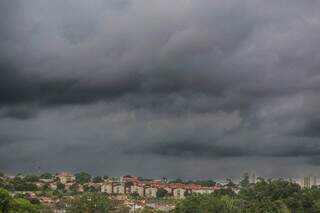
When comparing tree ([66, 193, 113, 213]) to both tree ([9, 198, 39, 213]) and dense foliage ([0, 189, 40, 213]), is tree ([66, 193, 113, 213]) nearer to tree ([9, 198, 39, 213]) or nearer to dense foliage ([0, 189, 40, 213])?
tree ([9, 198, 39, 213])

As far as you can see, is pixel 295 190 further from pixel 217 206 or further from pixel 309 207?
pixel 217 206

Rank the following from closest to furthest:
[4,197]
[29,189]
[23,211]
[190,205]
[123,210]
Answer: [4,197]
[23,211]
[123,210]
[190,205]
[29,189]

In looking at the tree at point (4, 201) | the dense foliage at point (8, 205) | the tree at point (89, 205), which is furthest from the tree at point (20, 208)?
the tree at point (89, 205)

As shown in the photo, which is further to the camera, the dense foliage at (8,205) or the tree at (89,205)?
the tree at (89,205)

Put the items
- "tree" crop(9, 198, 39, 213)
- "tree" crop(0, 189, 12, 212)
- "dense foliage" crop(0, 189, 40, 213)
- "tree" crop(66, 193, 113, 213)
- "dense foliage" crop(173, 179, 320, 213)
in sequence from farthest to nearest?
"dense foliage" crop(173, 179, 320, 213) < "tree" crop(66, 193, 113, 213) < "tree" crop(9, 198, 39, 213) < "dense foliage" crop(0, 189, 40, 213) < "tree" crop(0, 189, 12, 212)

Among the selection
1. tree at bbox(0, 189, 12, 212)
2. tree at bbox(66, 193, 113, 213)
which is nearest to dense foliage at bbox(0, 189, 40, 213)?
tree at bbox(0, 189, 12, 212)

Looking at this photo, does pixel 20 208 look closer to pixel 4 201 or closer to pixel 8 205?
pixel 8 205

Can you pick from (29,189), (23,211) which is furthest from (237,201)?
(29,189)

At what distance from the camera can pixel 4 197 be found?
63.8 metres

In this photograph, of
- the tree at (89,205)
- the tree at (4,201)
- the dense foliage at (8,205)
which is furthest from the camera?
the tree at (89,205)

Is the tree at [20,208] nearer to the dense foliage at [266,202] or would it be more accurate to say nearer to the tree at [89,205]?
the tree at [89,205]

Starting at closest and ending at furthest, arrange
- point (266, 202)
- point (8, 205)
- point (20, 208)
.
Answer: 1. point (8, 205)
2. point (20, 208)
3. point (266, 202)

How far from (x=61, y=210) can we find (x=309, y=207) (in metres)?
44.9

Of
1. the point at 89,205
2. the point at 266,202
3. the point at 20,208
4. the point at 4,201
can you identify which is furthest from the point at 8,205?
the point at 266,202
